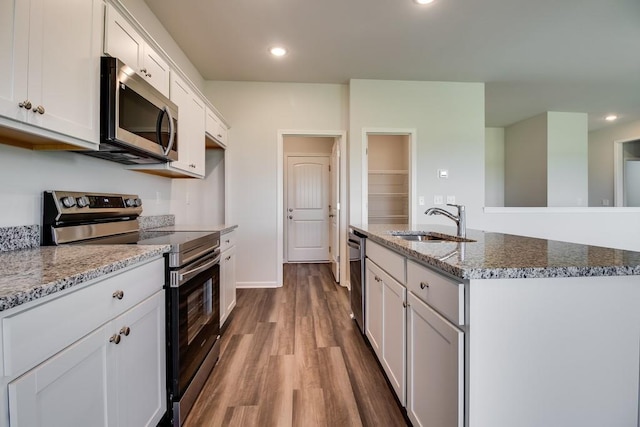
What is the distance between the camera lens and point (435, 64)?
3.27 meters

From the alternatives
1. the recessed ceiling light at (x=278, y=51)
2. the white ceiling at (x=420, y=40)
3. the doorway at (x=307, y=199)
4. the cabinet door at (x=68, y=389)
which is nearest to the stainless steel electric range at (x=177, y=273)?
the cabinet door at (x=68, y=389)

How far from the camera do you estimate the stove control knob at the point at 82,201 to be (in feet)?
4.94

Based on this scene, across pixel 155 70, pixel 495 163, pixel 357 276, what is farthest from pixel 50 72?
pixel 495 163

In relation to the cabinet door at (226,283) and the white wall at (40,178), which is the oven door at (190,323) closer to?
the cabinet door at (226,283)

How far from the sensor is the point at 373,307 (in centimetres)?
202

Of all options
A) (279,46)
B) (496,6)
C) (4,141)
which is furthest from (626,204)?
(4,141)

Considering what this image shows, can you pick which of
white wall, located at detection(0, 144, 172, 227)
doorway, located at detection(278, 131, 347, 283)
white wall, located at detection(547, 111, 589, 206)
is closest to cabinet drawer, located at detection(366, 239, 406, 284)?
white wall, located at detection(0, 144, 172, 227)

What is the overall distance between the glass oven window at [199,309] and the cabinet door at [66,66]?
91 centimetres

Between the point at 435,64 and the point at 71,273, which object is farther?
the point at 435,64

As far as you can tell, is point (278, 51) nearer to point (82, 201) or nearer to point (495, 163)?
point (82, 201)

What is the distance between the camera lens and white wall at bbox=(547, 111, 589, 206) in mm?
4988

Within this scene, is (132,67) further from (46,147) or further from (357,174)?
(357,174)

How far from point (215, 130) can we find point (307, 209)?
2.65 m

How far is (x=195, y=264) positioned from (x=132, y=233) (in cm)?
69
